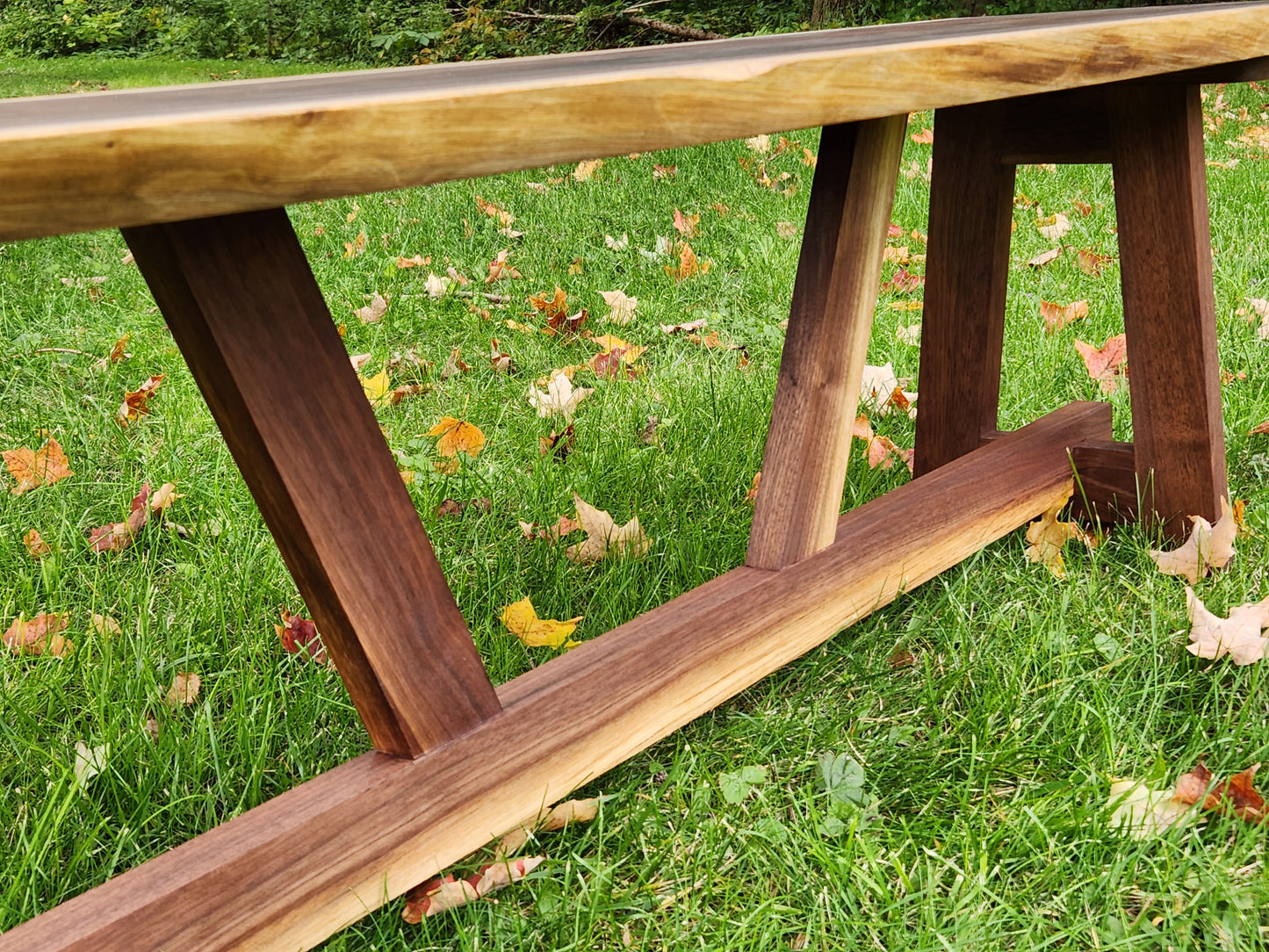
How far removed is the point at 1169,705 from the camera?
4.90 ft

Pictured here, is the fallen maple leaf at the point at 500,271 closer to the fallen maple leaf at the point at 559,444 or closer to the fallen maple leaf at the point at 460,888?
the fallen maple leaf at the point at 559,444

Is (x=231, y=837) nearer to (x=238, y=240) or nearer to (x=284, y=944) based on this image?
(x=284, y=944)

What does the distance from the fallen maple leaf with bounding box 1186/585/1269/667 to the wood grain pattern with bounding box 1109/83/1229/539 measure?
Answer: 1.05ft

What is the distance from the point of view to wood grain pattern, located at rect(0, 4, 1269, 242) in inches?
23.2

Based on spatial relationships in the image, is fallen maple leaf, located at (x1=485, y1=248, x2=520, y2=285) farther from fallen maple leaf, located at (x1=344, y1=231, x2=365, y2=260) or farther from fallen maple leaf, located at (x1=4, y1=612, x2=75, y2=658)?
fallen maple leaf, located at (x1=4, y1=612, x2=75, y2=658)

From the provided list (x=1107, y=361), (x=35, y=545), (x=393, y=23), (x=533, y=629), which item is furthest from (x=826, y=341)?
(x=393, y=23)

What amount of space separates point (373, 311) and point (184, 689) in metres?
1.91

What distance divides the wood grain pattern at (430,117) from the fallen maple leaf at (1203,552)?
818 mm

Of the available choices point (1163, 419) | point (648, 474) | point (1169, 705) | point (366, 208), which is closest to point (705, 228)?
point (366, 208)

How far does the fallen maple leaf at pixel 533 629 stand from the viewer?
161 centimetres

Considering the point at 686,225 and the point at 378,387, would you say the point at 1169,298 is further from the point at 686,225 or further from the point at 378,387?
the point at 686,225

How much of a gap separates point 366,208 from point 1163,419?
3554 millimetres

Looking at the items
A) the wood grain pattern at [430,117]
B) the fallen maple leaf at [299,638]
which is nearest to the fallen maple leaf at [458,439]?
the fallen maple leaf at [299,638]

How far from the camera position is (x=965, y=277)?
1934 mm
